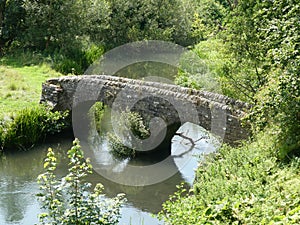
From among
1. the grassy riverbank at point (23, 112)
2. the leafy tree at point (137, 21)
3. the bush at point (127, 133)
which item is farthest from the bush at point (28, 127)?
the leafy tree at point (137, 21)

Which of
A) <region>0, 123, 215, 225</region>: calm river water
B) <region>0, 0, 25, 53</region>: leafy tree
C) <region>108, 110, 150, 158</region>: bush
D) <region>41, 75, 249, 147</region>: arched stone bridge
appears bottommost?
<region>0, 123, 215, 225</region>: calm river water

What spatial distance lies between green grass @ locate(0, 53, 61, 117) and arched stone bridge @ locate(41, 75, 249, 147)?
1069 mm

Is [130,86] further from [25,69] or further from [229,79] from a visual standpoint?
[25,69]

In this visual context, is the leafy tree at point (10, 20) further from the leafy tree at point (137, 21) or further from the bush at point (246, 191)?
the bush at point (246, 191)

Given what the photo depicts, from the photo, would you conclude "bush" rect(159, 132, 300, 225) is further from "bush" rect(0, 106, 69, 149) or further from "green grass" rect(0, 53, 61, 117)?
"green grass" rect(0, 53, 61, 117)

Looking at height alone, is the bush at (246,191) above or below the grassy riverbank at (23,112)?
below

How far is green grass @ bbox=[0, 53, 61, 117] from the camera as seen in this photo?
16359mm

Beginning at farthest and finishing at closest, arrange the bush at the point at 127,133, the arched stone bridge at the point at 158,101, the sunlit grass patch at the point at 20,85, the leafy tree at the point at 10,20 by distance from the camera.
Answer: the leafy tree at the point at 10,20
the sunlit grass patch at the point at 20,85
the bush at the point at 127,133
the arched stone bridge at the point at 158,101

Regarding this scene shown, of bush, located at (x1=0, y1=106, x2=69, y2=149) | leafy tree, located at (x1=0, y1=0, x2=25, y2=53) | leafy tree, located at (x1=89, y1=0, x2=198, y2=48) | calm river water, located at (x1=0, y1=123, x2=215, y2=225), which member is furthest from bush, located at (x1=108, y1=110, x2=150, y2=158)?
leafy tree, located at (x1=89, y1=0, x2=198, y2=48)

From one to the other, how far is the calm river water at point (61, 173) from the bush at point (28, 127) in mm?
308

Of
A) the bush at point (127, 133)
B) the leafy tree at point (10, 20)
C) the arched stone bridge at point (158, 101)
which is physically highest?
the leafy tree at point (10, 20)

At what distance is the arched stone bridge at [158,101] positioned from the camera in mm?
12070

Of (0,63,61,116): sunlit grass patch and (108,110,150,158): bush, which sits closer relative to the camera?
(108,110,150,158): bush

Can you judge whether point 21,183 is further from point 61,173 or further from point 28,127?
point 28,127
